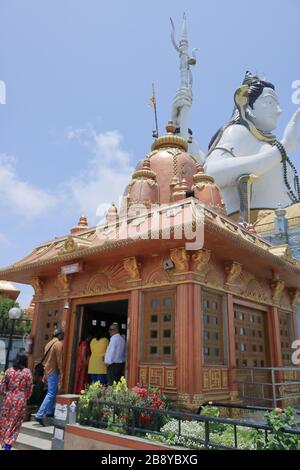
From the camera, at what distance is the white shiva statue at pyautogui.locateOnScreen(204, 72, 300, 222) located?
28.1 m

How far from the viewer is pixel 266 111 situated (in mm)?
31891

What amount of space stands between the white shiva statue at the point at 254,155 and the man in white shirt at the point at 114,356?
66.1 feet

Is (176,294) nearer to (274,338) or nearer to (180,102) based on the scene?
(274,338)

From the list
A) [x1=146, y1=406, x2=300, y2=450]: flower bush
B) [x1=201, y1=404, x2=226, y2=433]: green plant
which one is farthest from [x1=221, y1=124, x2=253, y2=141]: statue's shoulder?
[x1=146, y1=406, x2=300, y2=450]: flower bush

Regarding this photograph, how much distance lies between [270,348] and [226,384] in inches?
110

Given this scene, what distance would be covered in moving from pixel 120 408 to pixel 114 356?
6.49 feet

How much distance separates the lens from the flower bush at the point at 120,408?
20.5 feet

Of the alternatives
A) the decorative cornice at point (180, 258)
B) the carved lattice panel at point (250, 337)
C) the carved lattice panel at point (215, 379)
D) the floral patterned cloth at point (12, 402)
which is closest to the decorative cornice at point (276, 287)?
the carved lattice panel at point (250, 337)

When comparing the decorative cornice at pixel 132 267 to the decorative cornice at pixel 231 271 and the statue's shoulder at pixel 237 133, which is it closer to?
the decorative cornice at pixel 231 271

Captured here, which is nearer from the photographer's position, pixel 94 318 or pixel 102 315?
pixel 94 318

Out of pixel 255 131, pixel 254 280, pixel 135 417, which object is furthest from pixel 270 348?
pixel 255 131

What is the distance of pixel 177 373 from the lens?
751cm

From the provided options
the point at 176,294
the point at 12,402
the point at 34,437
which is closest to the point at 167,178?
the point at 176,294
